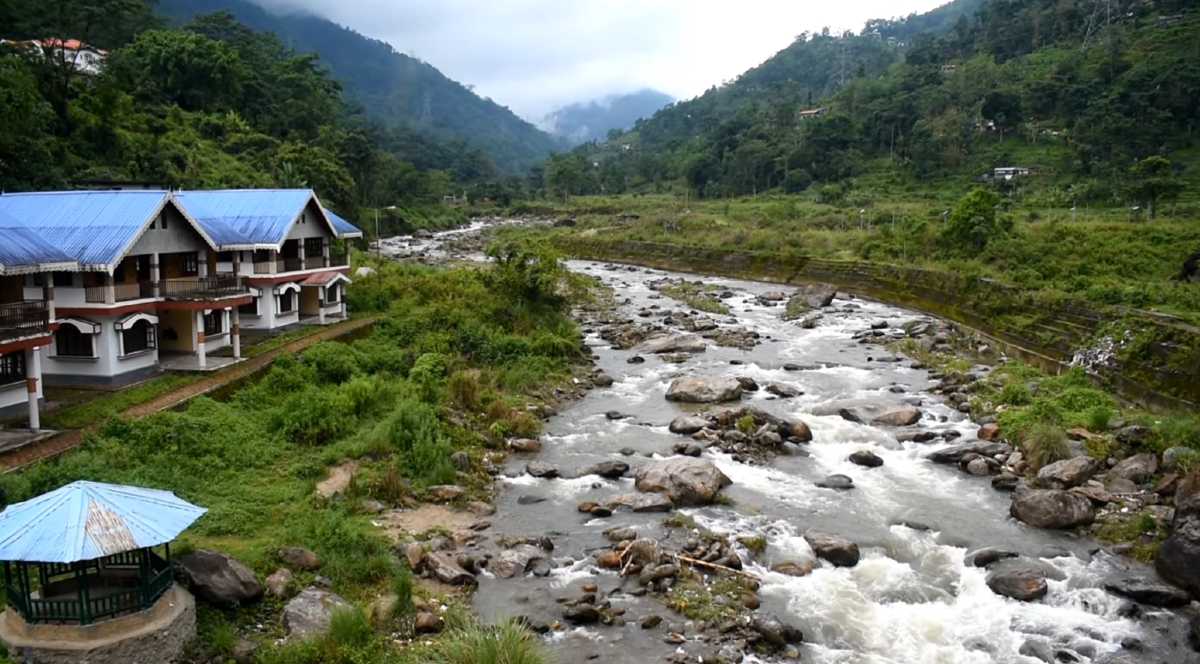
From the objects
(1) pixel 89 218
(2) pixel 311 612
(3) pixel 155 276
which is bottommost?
(2) pixel 311 612

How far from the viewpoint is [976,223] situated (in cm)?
4462

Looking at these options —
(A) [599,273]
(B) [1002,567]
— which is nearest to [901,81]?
(A) [599,273]

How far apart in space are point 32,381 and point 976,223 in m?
42.1

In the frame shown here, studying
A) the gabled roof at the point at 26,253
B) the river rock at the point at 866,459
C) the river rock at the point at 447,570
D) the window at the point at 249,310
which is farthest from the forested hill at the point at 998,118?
the gabled roof at the point at 26,253

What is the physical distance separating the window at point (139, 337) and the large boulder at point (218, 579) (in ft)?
40.5

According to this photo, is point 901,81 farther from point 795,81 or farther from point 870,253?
point 795,81

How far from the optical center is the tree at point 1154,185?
46.6 metres

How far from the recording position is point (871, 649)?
13.7 m

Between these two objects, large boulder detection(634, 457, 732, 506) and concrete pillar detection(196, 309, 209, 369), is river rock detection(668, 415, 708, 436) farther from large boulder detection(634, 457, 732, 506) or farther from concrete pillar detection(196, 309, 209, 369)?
concrete pillar detection(196, 309, 209, 369)

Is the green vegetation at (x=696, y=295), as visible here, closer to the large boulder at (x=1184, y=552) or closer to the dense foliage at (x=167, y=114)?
the dense foliage at (x=167, y=114)

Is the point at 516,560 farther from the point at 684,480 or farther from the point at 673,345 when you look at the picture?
the point at 673,345

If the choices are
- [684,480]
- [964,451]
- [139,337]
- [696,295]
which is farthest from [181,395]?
[696,295]

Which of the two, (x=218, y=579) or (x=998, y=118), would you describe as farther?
(x=998, y=118)

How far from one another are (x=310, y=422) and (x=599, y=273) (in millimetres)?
44368
